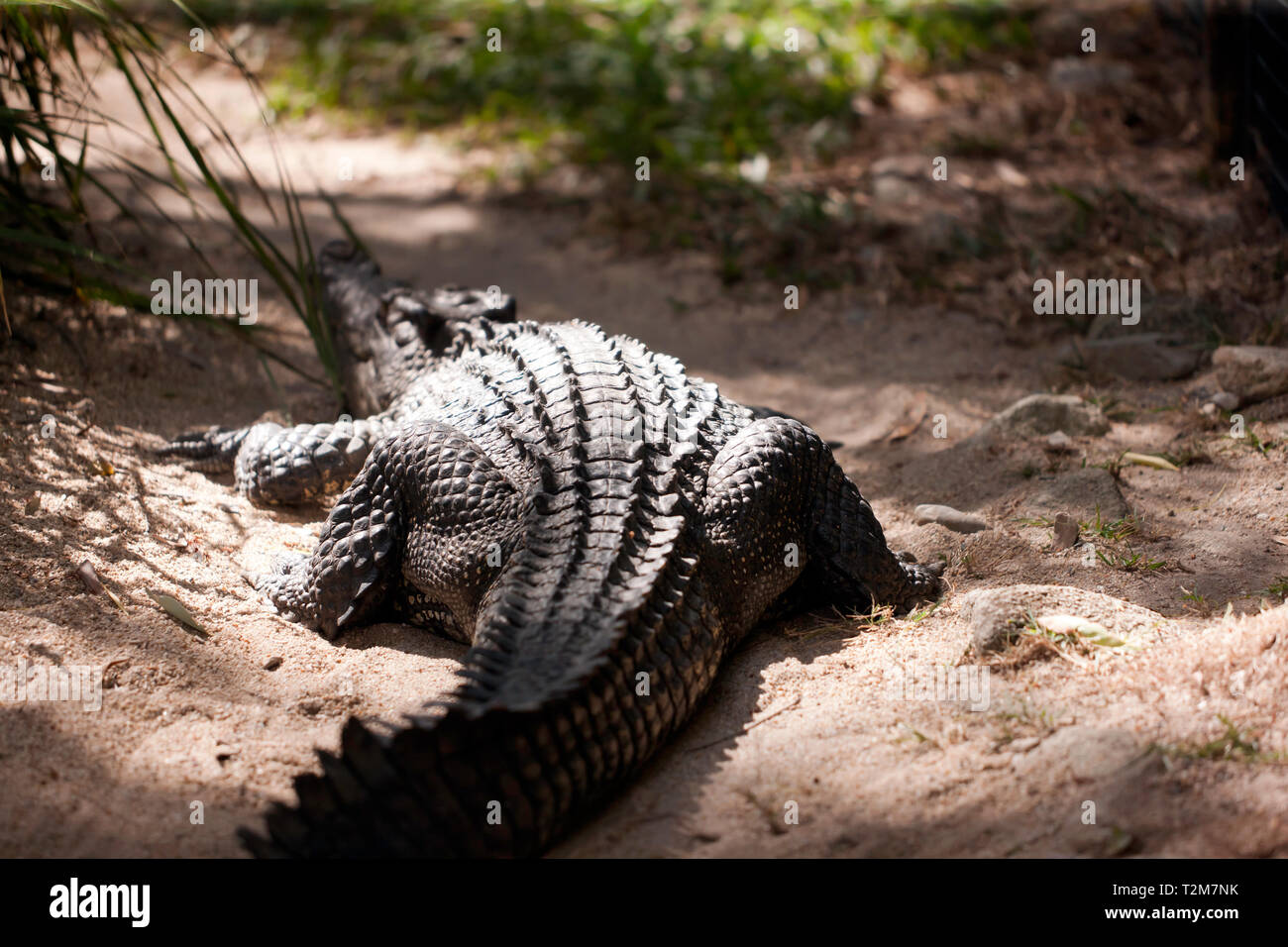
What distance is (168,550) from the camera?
3.62m

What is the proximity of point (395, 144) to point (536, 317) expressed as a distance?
3.15 meters

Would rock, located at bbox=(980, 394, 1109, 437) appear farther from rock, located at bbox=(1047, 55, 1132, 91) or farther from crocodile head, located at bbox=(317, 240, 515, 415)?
rock, located at bbox=(1047, 55, 1132, 91)

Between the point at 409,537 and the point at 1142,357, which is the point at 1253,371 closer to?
the point at 1142,357

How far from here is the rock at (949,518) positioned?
387 cm

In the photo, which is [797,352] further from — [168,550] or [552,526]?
[168,550]

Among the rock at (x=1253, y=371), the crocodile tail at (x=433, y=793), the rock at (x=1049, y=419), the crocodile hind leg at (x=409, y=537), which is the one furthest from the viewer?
the rock at (x=1049, y=419)

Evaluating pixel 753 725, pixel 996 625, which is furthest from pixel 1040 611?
pixel 753 725

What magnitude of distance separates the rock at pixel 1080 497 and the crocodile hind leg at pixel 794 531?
62 cm

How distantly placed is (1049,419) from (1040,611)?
1.71m

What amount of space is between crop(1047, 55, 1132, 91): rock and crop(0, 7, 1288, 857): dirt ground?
1391mm

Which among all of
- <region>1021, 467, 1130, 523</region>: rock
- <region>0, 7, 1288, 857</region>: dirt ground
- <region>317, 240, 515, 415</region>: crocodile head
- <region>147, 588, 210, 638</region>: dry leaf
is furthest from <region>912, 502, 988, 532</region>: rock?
<region>147, 588, 210, 638</region>: dry leaf

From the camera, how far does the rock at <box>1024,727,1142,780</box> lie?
237 centimetres

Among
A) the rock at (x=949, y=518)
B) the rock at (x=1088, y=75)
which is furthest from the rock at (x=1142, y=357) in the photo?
the rock at (x=1088, y=75)

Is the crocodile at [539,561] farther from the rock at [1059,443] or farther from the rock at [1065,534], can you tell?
the rock at [1059,443]
